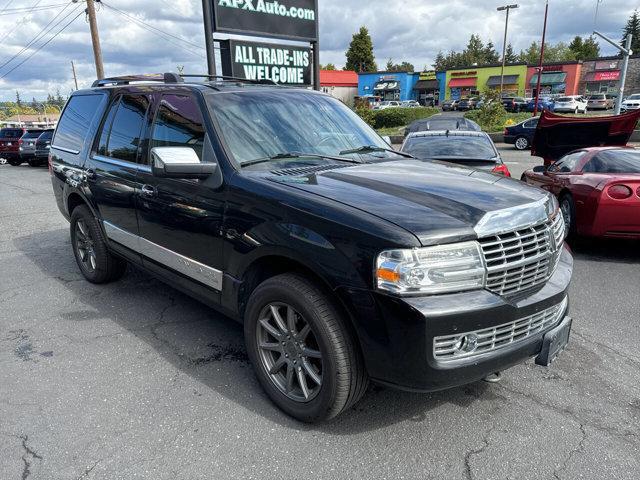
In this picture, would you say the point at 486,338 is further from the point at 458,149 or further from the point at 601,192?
the point at 458,149

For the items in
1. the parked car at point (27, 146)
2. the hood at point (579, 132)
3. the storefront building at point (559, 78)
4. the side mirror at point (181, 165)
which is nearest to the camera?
the side mirror at point (181, 165)

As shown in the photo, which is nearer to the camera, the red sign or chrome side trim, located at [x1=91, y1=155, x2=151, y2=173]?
chrome side trim, located at [x1=91, y1=155, x2=151, y2=173]

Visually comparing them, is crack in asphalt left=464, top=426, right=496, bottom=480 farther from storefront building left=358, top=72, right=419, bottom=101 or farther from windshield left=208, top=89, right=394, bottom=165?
storefront building left=358, top=72, right=419, bottom=101

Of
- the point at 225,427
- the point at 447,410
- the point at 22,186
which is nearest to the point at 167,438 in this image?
the point at 225,427

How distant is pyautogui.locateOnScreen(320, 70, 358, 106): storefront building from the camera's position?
72.9 m

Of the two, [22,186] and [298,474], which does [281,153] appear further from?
[22,186]

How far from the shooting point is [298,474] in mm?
2430

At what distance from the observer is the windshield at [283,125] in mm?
3346

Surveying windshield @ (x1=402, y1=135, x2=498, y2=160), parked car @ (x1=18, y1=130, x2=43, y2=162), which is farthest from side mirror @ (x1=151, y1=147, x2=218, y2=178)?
parked car @ (x1=18, y1=130, x2=43, y2=162)

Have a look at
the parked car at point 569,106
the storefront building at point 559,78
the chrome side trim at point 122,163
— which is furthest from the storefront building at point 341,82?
the chrome side trim at point 122,163

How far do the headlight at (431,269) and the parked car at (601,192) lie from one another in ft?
14.1

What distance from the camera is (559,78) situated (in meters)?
65.6

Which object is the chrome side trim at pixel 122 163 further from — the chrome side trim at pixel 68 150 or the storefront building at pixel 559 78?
the storefront building at pixel 559 78

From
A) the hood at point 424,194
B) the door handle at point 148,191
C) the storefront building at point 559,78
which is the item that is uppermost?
the storefront building at point 559,78
